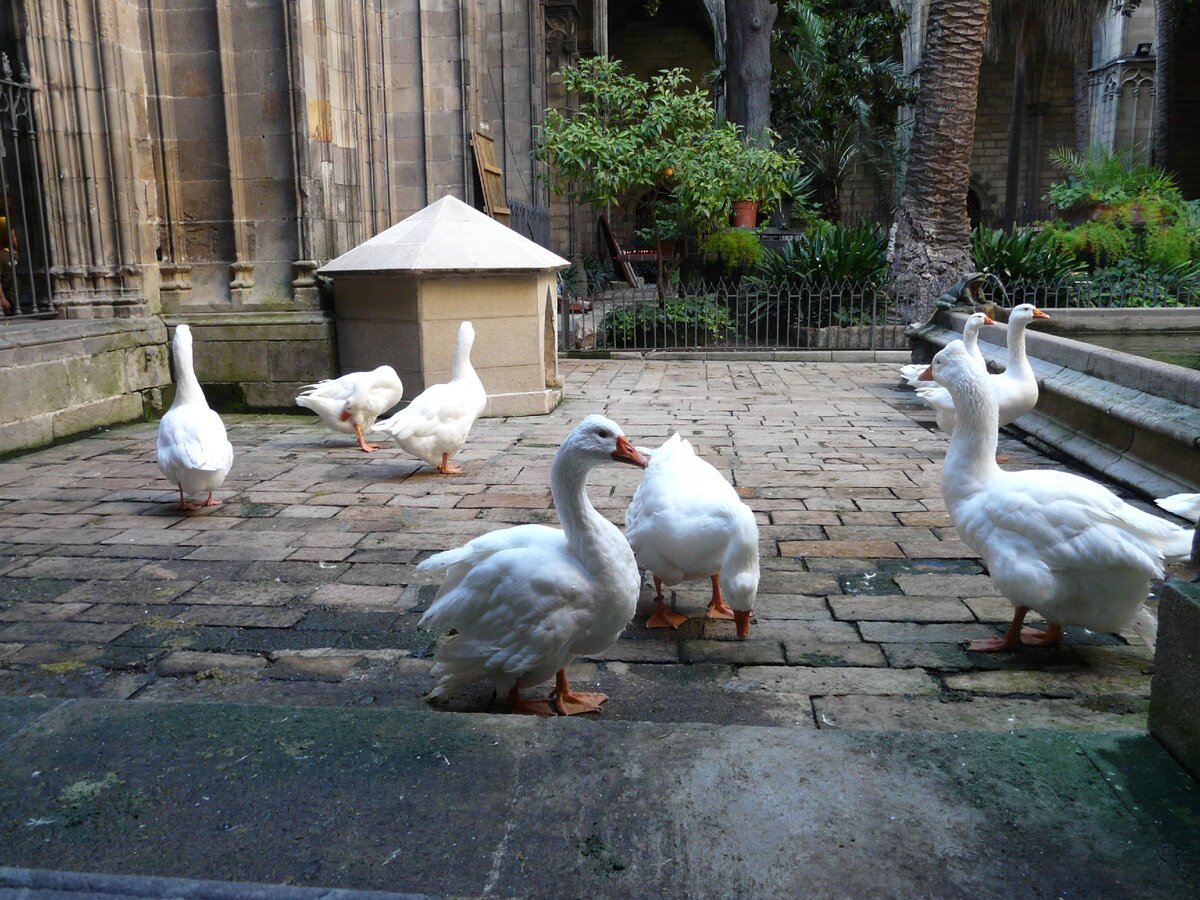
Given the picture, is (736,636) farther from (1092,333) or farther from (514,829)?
(1092,333)

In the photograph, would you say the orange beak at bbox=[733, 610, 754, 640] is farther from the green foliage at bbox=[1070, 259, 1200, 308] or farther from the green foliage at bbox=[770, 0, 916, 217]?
the green foliage at bbox=[770, 0, 916, 217]

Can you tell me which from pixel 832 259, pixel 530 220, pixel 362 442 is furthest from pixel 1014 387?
pixel 530 220

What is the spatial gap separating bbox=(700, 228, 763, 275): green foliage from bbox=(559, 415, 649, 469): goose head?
14323 mm

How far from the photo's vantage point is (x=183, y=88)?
9352 mm

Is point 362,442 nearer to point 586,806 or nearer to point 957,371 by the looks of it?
point 957,371

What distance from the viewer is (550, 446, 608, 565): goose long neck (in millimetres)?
3020

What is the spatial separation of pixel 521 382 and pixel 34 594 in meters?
5.25

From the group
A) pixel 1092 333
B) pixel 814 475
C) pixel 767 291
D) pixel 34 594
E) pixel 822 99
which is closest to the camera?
pixel 34 594

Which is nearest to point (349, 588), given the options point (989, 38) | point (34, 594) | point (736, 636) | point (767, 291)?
point (34, 594)

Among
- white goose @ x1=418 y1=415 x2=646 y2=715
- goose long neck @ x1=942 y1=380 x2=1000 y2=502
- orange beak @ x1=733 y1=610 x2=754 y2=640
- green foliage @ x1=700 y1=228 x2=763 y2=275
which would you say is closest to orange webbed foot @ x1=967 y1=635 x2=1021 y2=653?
goose long neck @ x1=942 y1=380 x2=1000 y2=502

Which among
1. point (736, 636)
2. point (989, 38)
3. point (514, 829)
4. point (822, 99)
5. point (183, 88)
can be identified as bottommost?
point (736, 636)

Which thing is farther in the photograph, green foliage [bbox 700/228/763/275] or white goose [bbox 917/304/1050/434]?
green foliage [bbox 700/228/763/275]

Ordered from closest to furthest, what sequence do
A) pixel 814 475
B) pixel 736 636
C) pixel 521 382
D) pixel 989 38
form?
1. pixel 736 636
2. pixel 814 475
3. pixel 521 382
4. pixel 989 38

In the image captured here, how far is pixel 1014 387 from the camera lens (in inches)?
266
